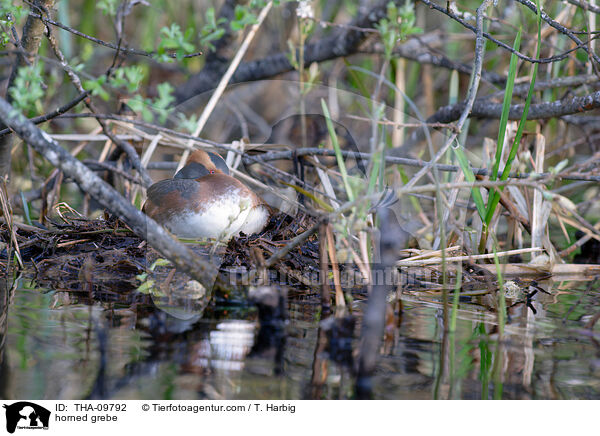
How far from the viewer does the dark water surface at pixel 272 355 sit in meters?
1.82

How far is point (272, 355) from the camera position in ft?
6.69

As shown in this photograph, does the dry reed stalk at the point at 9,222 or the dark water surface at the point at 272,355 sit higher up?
the dry reed stalk at the point at 9,222

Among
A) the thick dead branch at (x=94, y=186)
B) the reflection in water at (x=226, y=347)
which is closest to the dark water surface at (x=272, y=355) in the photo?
the reflection in water at (x=226, y=347)

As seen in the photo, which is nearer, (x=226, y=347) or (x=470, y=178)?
(x=226, y=347)

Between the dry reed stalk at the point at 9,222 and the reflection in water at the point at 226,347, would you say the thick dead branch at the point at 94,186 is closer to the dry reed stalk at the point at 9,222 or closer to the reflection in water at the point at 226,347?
the reflection in water at the point at 226,347

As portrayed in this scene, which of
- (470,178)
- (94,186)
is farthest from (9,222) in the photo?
(470,178)

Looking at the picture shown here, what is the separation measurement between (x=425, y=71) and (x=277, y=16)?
1.73 metres

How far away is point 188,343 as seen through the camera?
2.13 meters
